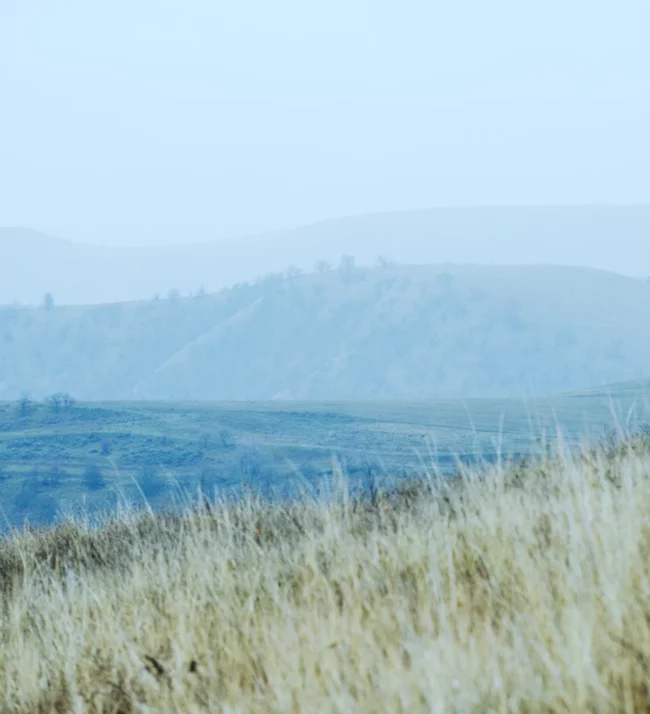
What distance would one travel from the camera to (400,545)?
4.14 metres

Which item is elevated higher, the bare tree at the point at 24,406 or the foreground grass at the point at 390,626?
the foreground grass at the point at 390,626

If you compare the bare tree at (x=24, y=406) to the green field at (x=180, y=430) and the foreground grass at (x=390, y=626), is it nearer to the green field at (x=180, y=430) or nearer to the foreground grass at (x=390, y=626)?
the green field at (x=180, y=430)

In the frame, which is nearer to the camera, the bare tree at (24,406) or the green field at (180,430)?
the green field at (180,430)

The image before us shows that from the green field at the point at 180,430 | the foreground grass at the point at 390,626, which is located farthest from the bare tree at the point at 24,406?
the foreground grass at the point at 390,626

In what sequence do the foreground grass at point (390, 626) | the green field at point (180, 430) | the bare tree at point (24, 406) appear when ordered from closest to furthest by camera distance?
the foreground grass at point (390, 626) → the green field at point (180, 430) → the bare tree at point (24, 406)

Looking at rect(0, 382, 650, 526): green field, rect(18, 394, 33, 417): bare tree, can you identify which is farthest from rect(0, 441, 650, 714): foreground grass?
rect(18, 394, 33, 417): bare tree

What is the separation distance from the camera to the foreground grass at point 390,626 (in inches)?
94.2

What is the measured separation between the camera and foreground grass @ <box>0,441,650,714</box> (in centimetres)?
239

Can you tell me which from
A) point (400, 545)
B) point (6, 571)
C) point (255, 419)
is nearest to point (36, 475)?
point (255, 419)

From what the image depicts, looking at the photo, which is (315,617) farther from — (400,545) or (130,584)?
(130,584)

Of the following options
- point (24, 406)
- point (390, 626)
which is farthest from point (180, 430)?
point (390, 626)

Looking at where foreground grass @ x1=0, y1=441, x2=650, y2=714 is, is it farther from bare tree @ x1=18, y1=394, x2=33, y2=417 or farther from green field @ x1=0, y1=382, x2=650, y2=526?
bare tree @ x1=18, y1=394, x2=33, y2=417

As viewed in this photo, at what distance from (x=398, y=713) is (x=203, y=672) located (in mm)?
980

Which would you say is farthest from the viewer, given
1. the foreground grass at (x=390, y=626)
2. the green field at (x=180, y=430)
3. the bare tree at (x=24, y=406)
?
the bare tree at (x=24, y=406)
